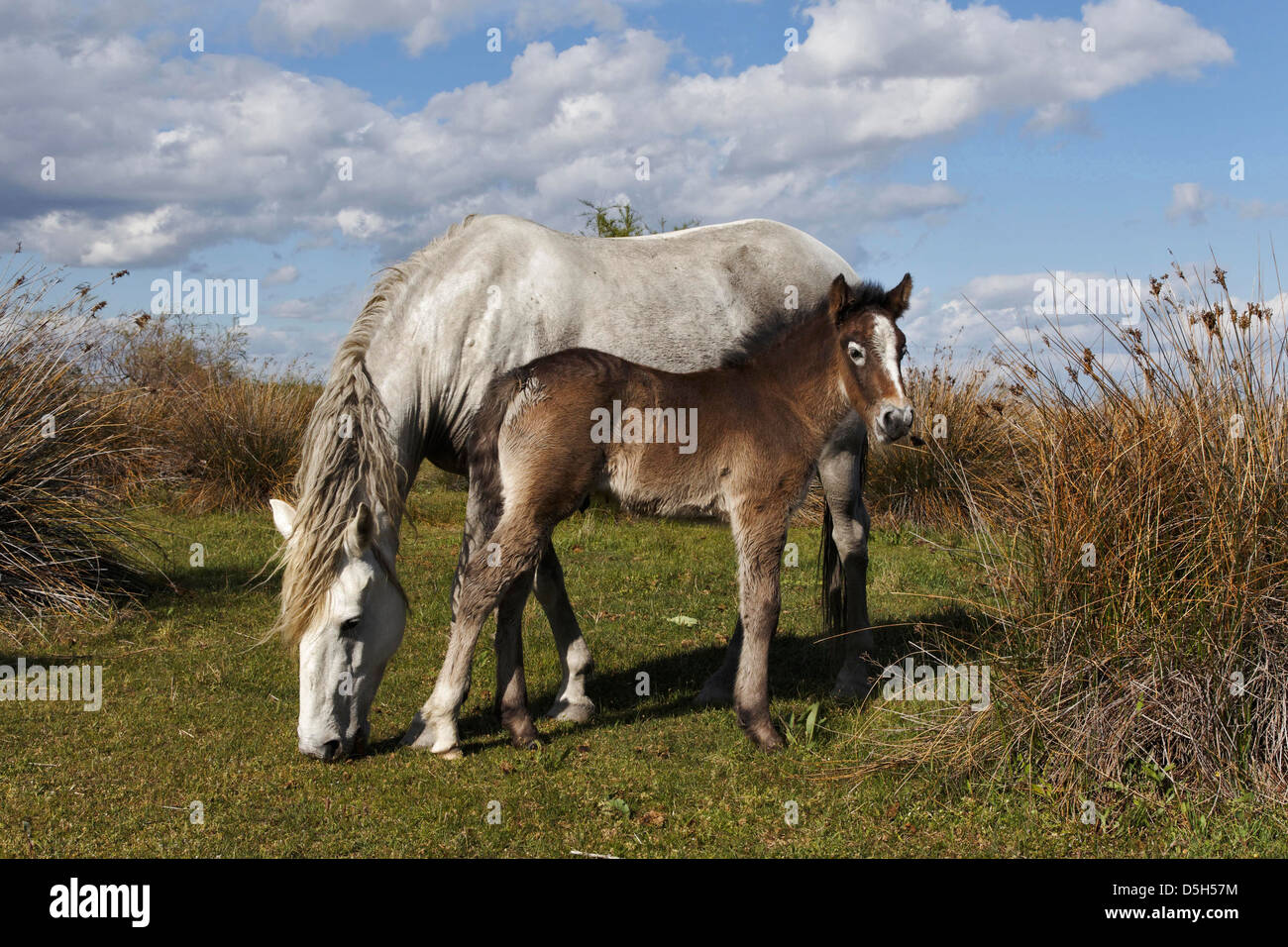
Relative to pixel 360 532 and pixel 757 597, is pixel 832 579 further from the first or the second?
pixel 360 532

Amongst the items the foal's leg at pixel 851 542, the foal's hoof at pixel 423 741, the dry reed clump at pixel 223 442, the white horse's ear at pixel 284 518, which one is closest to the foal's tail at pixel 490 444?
the white horse's ear at pixel 284 518

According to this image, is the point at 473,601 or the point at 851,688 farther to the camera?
the point at 851,688

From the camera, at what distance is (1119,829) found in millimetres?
4645

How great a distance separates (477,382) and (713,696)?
265cm

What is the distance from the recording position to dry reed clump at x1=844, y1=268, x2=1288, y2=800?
15.7ft

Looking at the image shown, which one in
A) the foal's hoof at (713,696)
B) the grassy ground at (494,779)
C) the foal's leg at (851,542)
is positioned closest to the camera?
the grassy ground at (494,779)

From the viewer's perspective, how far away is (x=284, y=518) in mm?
5566

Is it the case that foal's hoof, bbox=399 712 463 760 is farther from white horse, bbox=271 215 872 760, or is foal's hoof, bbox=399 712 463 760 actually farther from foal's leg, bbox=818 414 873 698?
foal's leg, bbox=818 414 873 698

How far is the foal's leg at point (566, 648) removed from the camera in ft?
21.3

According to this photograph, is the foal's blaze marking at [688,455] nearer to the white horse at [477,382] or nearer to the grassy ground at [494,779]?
the white horse at [477,382]

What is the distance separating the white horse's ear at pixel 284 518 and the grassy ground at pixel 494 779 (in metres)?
1.31

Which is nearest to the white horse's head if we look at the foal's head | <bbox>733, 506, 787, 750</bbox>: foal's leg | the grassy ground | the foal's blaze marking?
the grassy ground

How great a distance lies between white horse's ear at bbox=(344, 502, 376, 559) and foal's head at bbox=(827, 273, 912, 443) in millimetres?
2736

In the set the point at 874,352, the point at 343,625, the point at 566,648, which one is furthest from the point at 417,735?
the point at 874,352
